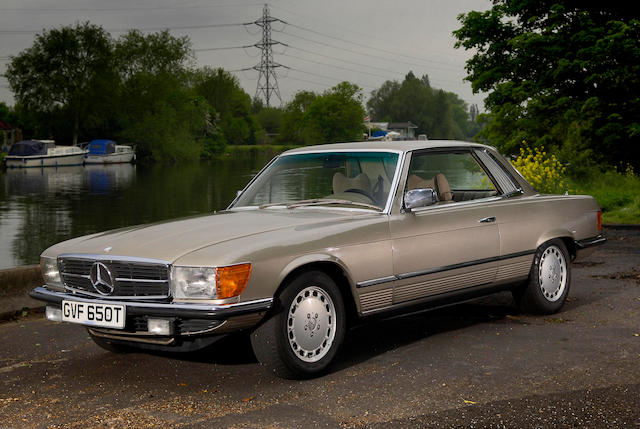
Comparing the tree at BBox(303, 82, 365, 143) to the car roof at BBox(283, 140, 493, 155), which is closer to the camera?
the car roof at BBox(283, 140, 493, 155)

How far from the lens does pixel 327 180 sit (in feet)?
22.3

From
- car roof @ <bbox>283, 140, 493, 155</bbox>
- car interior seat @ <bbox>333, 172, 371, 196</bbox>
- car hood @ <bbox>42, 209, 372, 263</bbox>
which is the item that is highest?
car roof @ <bbox>283, 140, 493, 155</bbox>

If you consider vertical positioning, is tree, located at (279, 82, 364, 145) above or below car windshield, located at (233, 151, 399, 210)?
above

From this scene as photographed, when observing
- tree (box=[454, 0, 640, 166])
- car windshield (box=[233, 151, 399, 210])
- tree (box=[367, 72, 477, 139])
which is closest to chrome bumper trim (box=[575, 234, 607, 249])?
Answer: car windshield (box=[233, 151, 399, 210])

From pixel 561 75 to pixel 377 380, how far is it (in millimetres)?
23513

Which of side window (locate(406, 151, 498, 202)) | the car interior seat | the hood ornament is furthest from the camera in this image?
side window (locate(406, 151, 498, 202))

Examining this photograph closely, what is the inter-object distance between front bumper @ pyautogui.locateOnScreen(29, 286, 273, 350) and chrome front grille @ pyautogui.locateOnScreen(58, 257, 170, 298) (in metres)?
0.08

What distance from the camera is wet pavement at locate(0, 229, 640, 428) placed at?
15.1ft

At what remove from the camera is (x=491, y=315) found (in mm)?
7590

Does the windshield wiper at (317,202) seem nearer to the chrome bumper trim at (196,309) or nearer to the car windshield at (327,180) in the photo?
the car windshield at (327,180)

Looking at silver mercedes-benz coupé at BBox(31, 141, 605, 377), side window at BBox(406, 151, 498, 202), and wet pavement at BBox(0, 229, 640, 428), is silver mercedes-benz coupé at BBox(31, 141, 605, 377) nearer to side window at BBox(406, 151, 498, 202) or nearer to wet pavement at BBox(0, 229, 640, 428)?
side window at BBox(406, 151, 498, 202)

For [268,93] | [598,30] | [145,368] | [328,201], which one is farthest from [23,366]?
[268,93]

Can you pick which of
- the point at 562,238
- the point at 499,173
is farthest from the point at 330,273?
the point at 562,238

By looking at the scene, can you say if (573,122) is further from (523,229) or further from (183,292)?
(183,292)
